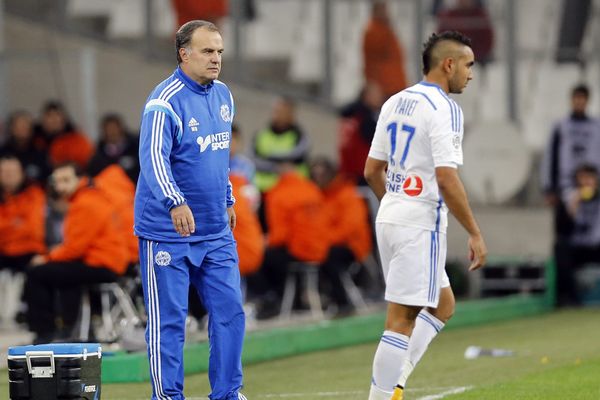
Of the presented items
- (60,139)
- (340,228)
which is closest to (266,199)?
(340,228)

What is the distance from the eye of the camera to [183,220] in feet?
24.9

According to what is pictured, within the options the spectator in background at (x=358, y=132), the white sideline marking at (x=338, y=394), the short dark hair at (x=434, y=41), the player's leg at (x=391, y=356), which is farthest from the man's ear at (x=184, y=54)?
the spectator in background at (x=358, y=132)

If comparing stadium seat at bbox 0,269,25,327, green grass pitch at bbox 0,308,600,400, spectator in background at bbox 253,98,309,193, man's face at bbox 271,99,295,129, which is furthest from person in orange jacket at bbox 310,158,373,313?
stadium seat at bbox 0,269,25,327

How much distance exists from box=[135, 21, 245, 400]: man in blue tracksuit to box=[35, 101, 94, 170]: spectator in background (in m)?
8.41

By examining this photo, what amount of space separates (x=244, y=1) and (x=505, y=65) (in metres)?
3.23

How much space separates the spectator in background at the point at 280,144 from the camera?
1683 centimetres

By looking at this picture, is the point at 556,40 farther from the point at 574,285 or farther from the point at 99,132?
the point at 99,132

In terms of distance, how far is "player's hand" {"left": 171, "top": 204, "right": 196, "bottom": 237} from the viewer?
24.9 ft

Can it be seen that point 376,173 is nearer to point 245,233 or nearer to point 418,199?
point 418,199

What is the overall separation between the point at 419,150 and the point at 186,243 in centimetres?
124

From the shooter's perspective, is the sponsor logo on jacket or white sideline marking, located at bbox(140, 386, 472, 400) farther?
white sideline marking, located at bbox(140, 386, 472, 400)

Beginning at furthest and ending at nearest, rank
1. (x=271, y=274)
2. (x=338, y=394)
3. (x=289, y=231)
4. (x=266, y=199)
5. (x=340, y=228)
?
1. (x=266, y=199)
2. (x=340, y=228)
3. (x=271, y=274)
4. (x=289, y=231)
5. (x=338, y=394)

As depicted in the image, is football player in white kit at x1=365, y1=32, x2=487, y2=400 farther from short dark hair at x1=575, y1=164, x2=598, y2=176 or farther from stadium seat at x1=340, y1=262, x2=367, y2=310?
short dark hair at x1=575, y1=164, x2=598, y2=176

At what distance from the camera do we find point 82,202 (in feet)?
39.8
